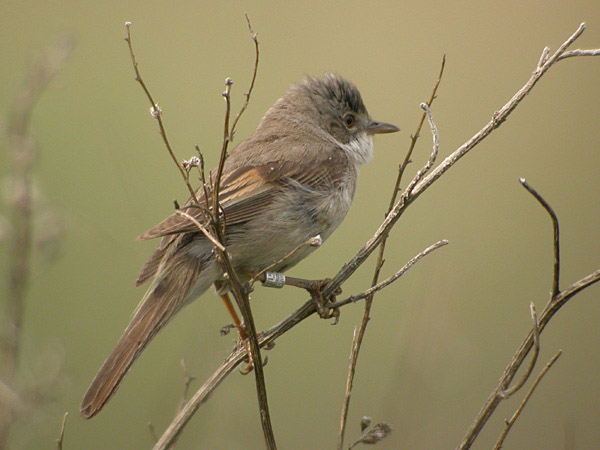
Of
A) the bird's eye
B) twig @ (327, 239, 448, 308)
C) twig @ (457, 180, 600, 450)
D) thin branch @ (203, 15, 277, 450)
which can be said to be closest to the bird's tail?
thin branch @ (203, 15, 277, 450)

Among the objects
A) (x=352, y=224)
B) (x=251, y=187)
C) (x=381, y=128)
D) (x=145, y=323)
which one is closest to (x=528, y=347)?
(x=145, y=323)

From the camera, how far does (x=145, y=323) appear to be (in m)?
3.32

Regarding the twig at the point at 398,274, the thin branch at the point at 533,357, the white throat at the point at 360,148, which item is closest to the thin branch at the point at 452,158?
the twig at the point at 398,274

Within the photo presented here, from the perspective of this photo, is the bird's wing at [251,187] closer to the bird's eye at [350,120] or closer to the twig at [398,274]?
the bird's eye at [350,120]

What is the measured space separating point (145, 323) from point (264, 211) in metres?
0.91

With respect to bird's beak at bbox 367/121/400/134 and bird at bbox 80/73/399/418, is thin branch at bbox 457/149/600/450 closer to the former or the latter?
bird at bbox 80/73/399/418

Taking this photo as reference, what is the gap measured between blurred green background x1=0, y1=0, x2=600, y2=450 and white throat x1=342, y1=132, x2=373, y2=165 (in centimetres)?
81

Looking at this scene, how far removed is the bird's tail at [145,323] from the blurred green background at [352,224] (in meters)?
0.11

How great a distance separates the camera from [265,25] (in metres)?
8.46

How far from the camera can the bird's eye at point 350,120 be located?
5090 millimetres

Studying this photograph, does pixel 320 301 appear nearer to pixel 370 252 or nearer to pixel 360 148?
pixel 370 252

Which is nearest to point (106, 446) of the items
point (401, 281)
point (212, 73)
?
point (401, 281)

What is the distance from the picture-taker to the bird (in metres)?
3.30

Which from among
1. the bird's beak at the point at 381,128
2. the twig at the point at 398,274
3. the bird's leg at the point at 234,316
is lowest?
the bird's leg at the point at 234,316
